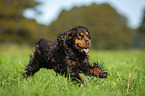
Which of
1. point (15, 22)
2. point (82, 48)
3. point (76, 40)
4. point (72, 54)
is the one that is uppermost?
point (15, 22)

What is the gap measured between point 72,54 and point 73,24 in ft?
82.6

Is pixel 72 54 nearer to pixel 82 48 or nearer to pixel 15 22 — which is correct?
pixel 82 48

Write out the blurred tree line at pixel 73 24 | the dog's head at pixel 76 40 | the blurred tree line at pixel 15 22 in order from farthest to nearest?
1. the blurred tree line at pixel 73 24
2. the blurred tree line at pixel 15 22
3. the dog's head at pixel 76 40

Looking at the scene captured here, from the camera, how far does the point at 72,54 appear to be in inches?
113

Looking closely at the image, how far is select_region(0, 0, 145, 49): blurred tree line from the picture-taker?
2600 cm

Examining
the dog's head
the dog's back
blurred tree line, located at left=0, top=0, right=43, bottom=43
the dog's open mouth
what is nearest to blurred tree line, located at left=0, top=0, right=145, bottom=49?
blurred tree line, located at left=0, top=0, right=43, bottom=43

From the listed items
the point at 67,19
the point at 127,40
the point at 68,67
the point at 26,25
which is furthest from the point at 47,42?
the point at 127,40

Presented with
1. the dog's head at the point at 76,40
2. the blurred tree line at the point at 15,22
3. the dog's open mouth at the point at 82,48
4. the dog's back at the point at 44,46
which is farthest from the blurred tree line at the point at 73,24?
the dog's open mouth at the point at 82,48

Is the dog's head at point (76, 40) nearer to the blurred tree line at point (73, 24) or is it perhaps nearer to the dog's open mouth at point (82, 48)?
the dog's open mouth at point (82, 48)

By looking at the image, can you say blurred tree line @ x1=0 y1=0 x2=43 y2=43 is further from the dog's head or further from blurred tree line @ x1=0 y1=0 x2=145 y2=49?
the dog's head

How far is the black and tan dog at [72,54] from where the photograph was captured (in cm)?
281

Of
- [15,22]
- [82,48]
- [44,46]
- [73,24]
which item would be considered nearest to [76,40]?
[82,48]

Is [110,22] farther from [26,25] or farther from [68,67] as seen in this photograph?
[68,67]

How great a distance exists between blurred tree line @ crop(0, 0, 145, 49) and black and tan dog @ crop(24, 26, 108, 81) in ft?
69.9
